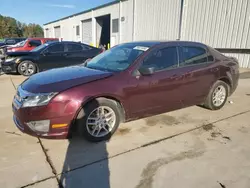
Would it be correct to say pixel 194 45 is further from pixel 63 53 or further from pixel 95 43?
pixel 95 43

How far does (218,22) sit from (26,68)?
30.8 feet

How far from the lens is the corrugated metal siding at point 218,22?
1001cm

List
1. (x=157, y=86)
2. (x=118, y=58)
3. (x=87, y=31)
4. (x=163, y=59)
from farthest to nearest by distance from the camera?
(x=87, y=31), (x=118, y=58), (x=163, y=59), (x=157, y=86)

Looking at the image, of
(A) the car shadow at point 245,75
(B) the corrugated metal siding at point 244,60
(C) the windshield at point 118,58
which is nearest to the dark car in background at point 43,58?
(C) the windshield at point 118,58

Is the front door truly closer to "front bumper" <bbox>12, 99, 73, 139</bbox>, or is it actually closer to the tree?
"front bumper" <bbox>12, 99, 73, 139</bbox>

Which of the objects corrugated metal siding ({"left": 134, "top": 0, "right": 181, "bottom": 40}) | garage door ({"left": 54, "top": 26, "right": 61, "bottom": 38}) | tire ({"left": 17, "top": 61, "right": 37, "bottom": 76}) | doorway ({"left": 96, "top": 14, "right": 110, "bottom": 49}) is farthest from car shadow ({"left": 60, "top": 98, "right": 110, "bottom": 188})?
garage door ({"left": 54, "top": 26, "right": 61, "bottom": 38})

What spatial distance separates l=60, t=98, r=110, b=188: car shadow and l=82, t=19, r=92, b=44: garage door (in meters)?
22.7

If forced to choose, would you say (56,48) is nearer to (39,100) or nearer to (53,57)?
(53,57)

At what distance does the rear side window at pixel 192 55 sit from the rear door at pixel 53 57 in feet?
21.8

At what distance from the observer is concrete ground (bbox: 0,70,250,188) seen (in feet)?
8.21

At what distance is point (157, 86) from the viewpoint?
146 inches

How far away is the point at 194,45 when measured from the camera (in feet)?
14.5

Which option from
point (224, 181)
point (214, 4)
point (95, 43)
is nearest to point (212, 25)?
point (214, 4)

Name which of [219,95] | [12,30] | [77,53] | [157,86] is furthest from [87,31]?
[12,30]
